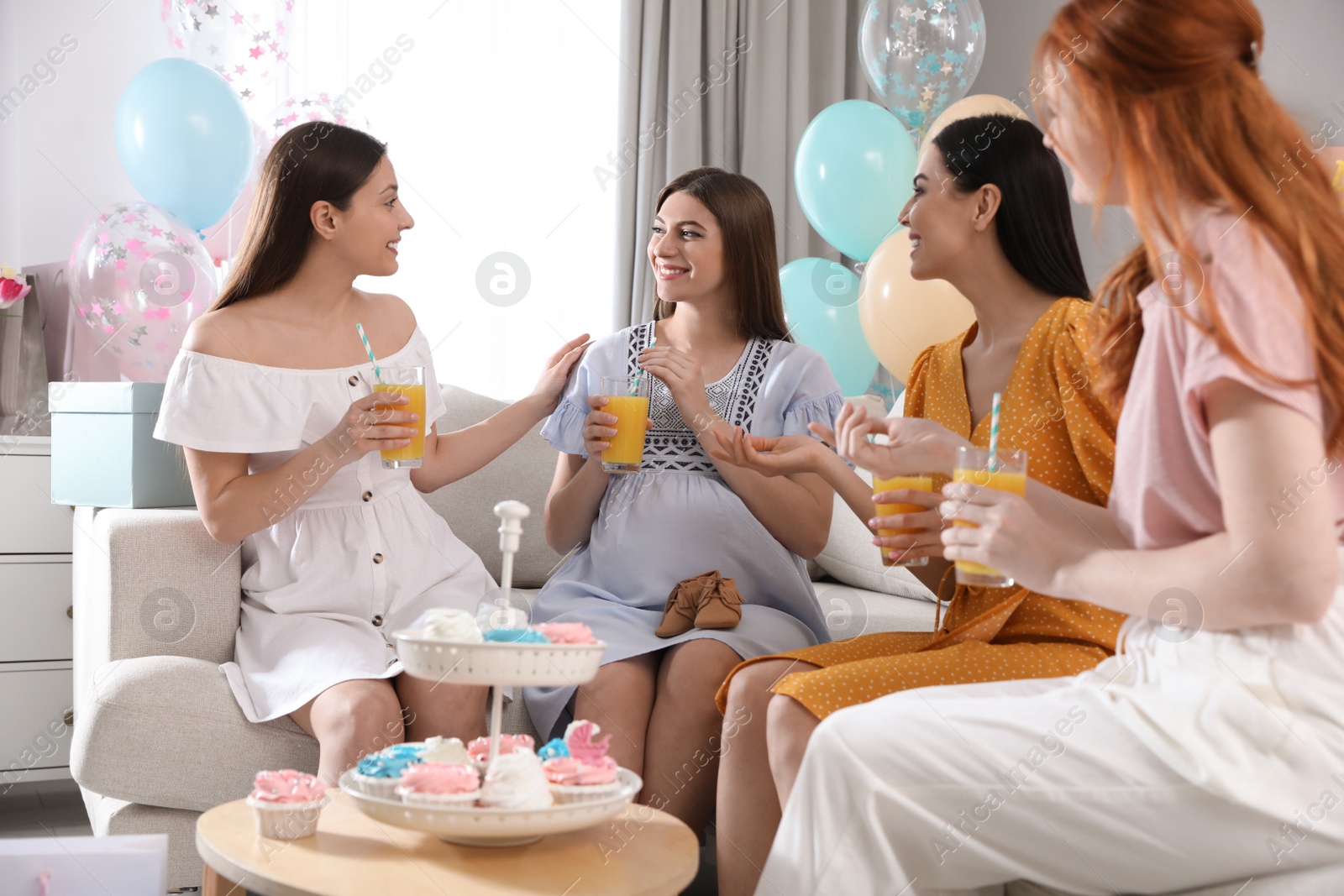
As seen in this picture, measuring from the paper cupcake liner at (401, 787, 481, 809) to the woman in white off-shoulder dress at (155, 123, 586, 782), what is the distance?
652 mm

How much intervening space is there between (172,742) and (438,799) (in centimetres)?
84

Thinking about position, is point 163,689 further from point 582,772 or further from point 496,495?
point 496,495

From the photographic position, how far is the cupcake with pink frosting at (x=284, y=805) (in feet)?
3.84

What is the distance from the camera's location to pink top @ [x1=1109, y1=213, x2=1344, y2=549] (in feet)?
3.10

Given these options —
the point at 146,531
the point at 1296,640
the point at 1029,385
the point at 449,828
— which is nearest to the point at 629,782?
the point at 449,828

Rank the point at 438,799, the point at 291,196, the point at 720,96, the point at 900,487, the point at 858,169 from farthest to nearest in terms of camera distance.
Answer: the point at 720,96, the point at 858,169, the point at 291,196, the point at 900,487, the point at 438,799

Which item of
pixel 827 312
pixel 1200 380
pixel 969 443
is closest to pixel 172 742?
pixel 969 443

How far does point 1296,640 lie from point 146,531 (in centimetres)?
172

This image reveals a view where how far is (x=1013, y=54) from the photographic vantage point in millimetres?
4082

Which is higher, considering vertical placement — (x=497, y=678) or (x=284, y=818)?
(x=497, y=678)

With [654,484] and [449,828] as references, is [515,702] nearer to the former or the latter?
[654,484]

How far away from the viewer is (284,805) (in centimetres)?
117

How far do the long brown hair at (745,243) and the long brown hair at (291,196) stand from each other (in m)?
0.61

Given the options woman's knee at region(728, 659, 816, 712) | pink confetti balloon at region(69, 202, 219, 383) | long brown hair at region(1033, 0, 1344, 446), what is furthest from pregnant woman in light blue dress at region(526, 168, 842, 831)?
pink confetti balloon at region(69, 202, 219, 383)
